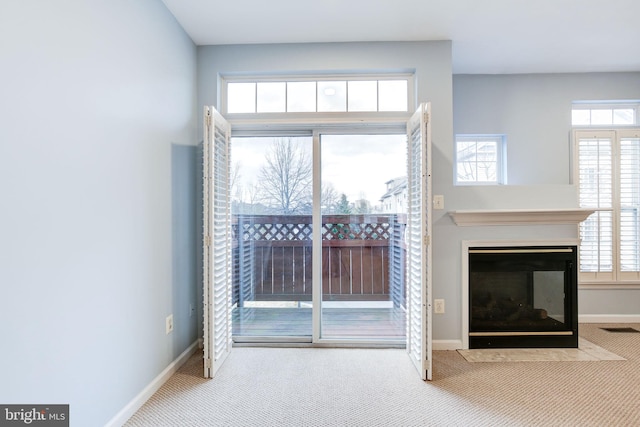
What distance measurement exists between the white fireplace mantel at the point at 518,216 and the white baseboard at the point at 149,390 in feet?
8.24

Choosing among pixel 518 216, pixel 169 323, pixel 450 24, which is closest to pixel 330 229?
pixel 169 323

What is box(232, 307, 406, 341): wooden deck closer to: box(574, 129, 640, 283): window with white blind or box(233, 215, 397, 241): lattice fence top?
box(233, 215, 397, 241): lattice fence top

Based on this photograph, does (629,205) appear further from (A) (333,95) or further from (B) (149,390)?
(B) (149,390)

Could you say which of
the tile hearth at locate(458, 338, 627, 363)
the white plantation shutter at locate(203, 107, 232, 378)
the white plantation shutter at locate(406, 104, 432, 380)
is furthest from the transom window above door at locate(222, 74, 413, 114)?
the tile hearth at locate(458, 338, 627, 363)

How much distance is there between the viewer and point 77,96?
1483 millimetres

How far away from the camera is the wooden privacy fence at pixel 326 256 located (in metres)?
2.89

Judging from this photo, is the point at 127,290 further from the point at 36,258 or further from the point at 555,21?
the point at 555,21

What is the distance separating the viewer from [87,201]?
154 cm

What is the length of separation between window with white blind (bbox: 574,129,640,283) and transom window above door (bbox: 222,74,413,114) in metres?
2.09

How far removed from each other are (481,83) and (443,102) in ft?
3.24

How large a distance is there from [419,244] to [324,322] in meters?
1.17

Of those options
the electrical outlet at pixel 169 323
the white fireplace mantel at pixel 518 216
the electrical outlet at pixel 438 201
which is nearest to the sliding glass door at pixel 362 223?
the electrical outlet at pixel 438 201

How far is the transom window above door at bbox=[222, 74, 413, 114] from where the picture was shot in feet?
9.29

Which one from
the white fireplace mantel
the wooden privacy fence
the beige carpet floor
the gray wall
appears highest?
the gray wall
